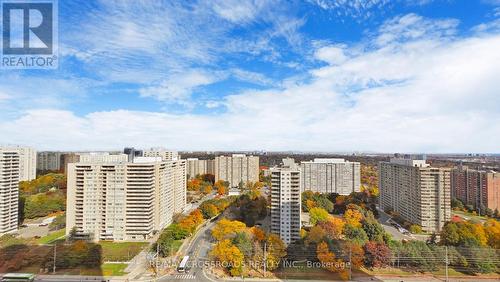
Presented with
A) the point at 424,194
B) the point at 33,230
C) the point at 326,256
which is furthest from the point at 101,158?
the point at 424,194

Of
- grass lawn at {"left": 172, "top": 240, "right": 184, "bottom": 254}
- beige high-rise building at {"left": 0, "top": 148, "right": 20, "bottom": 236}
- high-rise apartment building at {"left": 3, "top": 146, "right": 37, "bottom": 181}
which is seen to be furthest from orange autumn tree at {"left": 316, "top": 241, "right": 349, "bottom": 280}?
high-rise apartment building at {"left": 3, "top": 146, "right": 37, "bottom": 181}

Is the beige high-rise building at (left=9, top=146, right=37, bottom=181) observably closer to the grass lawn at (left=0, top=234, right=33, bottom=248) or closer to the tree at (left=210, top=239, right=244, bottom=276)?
the grass lawn at (left=0, top=234, right=33, bottom=248)

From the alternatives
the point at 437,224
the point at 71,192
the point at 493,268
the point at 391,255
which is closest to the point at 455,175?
the point at 437,224

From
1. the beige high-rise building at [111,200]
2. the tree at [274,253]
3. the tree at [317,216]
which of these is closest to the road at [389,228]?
the tree at [317,216]

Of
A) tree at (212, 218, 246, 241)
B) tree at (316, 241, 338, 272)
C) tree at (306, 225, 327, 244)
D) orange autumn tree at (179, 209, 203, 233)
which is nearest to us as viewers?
tree at (316, 241, 338, 272)

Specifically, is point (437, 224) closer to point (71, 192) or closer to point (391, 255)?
point (391, 255)

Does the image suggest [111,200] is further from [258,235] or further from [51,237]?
[258,235]

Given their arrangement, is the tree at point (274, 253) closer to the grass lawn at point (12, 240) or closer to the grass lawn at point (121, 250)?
the grass lawn at point (121, 250)
